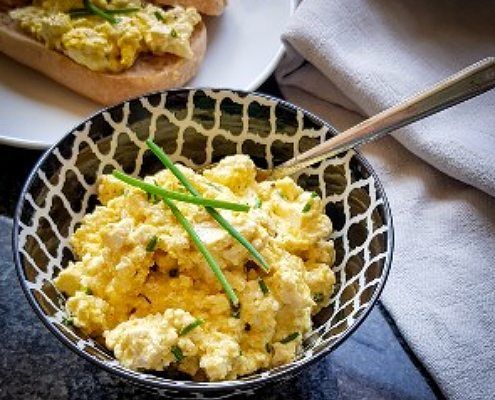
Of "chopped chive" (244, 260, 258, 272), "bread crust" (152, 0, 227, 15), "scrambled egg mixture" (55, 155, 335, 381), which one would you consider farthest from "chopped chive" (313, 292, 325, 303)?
"bread crust" (152, 0, 227, 15)

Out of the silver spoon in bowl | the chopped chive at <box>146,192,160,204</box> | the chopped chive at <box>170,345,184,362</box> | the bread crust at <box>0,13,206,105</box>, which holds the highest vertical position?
the silver spoon in bowl

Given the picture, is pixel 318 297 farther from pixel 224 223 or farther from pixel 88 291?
pixel 88 291

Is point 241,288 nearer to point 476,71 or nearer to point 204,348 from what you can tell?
point 204,348

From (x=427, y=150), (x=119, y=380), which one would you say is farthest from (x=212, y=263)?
(x=427, y=150)

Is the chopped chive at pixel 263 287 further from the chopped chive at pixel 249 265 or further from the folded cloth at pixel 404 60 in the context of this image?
the folded cloth at pixel 404 60

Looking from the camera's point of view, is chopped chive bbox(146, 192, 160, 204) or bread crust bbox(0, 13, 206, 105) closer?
chopped chive bbox(146, 192, 160, 204)

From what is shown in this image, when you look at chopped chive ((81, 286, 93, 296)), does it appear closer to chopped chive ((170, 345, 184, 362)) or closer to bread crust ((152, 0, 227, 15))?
chopped chive ((170, 345, 184, 362))

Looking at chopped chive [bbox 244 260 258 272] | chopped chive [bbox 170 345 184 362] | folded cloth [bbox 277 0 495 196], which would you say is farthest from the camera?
folded cloth [bbox 277 0 495 196]

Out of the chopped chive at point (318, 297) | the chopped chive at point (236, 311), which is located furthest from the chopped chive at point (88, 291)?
the chopped chive at point (318, 297)
